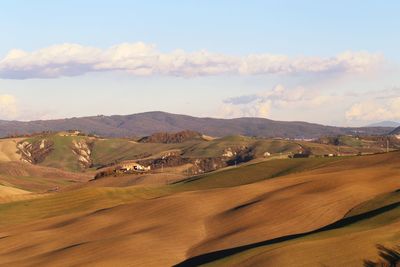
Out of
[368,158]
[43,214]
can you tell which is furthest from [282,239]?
[368,158]

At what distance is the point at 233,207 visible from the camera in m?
65.7

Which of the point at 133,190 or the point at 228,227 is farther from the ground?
the point at 228,227

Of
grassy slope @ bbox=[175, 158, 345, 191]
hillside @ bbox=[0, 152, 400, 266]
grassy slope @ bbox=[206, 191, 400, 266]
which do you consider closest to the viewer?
grassy slope @ bbox=[206, 191, 400, 266]

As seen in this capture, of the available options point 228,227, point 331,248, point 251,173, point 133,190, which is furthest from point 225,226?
point 251,173

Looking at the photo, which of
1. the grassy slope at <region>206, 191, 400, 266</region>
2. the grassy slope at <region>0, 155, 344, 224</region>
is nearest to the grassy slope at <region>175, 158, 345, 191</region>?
the grassy slope at <region>0, 155, 344, 224</region>

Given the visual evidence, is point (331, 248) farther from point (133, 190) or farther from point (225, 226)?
point (133, 190)

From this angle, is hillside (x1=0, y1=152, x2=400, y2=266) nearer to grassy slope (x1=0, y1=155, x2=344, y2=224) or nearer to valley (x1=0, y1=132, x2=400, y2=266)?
valley (x1=0, y1=132, x2=400, y2=266)

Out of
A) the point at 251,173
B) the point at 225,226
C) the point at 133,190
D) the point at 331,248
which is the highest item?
the point at 331,248

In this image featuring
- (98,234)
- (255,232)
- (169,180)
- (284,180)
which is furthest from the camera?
(169,180)

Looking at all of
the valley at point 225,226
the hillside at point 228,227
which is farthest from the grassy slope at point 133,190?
the hillside at point 228,227

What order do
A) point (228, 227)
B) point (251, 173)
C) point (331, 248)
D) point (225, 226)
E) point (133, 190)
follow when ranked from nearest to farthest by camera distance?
point (331, 248), point (228, 227), point (225, 226), point (133, 190), point (251, 173)

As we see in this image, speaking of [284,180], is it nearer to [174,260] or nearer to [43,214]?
[43,214]

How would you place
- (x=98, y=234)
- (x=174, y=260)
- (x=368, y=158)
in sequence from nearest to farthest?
1. (x=174, y=260)
2. (x=98, y=234)
3. (x=368, y=158)

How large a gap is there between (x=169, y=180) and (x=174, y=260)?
9407cm
